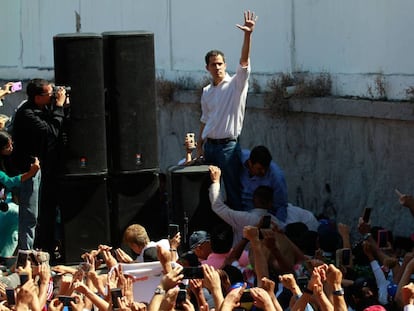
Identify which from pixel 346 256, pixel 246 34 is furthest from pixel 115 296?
pixel 246 34

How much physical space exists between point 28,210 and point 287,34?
12.9ft

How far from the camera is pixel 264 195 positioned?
452 inches

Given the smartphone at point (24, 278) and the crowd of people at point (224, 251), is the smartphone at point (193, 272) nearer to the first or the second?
the crowd of people at point (224, 251)

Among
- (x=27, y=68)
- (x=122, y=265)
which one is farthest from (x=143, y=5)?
(x=122, y=265)

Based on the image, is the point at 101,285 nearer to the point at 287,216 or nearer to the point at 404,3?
the point at 287,216

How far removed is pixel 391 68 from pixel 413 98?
0.55 metres

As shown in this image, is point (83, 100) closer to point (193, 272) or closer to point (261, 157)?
point (261, 157)

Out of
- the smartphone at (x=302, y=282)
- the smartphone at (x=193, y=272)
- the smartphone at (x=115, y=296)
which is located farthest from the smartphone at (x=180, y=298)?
the smartphone at (x=302, y=282)

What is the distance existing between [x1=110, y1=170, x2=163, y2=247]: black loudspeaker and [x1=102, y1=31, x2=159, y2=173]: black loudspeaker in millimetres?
109

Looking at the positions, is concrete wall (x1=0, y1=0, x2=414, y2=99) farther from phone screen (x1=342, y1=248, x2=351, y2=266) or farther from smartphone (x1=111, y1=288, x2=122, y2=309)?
smartphone (x1=111, y1=288, x2=122, y2=309)

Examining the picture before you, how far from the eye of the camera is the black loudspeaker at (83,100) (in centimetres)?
1180

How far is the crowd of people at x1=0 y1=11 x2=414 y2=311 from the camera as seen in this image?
24.4ft

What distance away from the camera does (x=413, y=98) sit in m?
12.1

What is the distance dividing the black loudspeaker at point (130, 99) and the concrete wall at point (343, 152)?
201cm
